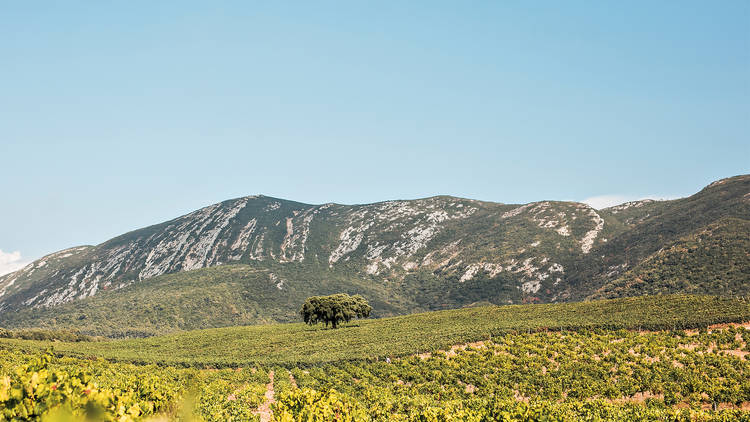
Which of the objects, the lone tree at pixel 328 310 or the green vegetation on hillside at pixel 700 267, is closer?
the lone tree at pixel 328 310

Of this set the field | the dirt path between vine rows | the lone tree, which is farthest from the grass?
the dirt path between vine rows

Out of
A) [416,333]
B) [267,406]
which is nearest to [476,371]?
[267,406]

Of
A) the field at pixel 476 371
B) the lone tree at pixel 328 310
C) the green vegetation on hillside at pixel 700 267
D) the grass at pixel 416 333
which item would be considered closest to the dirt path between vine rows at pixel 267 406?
the field at pixel 476 371

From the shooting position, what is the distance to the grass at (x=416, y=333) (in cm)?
6131

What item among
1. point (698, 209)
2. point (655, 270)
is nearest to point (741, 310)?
point (655, 270)

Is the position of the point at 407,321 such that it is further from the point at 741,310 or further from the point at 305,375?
the point at 741,310

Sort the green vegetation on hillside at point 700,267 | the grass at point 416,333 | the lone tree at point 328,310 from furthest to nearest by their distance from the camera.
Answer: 1. the green vegetation on hillside at point 700,267
2. the lone tree at point 328,310
3. the grass at point 416,333

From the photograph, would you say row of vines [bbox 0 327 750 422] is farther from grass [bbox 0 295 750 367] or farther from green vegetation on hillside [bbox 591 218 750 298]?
green vegetation on hillside [bbox 591 218 750 298]

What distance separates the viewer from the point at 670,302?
236 feet

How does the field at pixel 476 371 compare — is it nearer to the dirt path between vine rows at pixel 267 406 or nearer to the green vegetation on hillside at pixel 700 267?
the dirt path between vine rows at pixel 267 406

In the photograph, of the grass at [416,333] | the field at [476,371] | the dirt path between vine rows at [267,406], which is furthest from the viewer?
the grass at [416,333]

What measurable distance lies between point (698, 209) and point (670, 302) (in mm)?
141046

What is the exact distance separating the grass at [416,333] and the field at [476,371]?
330mm

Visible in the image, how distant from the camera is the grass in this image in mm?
61312
